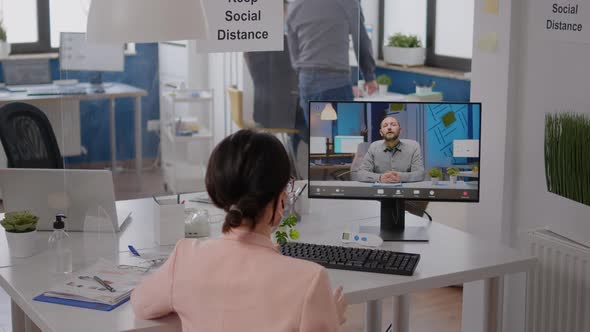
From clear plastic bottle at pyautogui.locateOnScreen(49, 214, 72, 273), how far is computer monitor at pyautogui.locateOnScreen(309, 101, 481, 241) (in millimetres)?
877

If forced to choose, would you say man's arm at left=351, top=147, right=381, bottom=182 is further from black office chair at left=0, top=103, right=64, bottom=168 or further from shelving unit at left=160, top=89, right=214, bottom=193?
shelving unit at left=160, top=89, right=214, bottom=193

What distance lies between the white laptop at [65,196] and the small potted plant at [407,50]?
14.8 ft

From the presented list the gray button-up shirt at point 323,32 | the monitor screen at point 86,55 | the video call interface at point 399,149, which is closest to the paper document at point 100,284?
the video call interface at point 399,149

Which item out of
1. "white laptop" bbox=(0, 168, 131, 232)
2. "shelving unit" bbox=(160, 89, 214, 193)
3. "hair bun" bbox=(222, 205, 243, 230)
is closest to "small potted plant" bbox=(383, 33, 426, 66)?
"shelving unit" bbox=(160, 89, 214, 193)

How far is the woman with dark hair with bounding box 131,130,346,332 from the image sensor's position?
5.83 ft

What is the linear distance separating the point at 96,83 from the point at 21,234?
1555mm

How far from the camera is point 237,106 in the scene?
4.75 metres

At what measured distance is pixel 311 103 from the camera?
2.98 m

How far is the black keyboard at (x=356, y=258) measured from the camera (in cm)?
254

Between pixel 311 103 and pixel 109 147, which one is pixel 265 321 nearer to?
pixel 311 103

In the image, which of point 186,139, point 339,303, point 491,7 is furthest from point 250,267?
point 186,139

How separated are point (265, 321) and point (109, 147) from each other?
290 centimetres

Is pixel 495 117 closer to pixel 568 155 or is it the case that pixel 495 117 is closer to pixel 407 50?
pixel 568 155

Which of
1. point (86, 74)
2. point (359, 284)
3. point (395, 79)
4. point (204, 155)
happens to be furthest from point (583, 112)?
point (395, 79)
